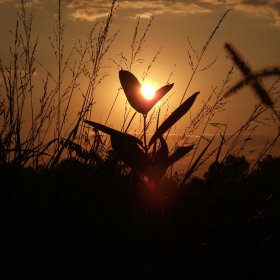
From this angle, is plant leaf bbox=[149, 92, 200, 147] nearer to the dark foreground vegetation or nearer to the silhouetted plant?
the silhouetted plant

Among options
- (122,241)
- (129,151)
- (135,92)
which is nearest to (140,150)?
(129,151)

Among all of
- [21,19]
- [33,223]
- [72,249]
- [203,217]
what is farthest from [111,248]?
[21,19]

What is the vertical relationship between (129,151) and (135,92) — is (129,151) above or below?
below

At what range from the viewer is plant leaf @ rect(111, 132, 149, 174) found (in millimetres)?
750

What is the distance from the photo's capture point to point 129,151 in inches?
29.5

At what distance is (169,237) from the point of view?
3.59ft

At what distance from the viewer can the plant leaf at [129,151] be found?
2.46ft

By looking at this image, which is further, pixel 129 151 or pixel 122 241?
pixel 122 241

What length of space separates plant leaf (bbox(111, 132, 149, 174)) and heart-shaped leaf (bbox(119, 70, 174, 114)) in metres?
0.09

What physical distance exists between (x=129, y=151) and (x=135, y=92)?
0.15 metres

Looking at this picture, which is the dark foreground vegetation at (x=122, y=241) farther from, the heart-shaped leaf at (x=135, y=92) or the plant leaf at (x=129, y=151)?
the heart-shaped leaf at (x=135, y=92)

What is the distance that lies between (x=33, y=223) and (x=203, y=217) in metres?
0.69

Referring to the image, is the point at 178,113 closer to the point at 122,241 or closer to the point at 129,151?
the point at 129,151

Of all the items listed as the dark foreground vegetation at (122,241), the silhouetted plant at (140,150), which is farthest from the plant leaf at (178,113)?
the dark foreground vegetation at (122,241)
